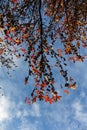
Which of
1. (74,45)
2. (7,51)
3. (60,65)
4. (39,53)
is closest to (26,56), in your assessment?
(39,53)

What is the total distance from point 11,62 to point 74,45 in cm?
574

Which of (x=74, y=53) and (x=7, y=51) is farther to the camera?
(x=7, y=51)

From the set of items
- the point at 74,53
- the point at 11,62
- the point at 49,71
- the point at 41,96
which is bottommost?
the point at 41,96

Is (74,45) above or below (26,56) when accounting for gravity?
above

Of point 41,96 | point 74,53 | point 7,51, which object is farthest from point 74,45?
point 7,51

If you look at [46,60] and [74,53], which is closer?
[46,60]

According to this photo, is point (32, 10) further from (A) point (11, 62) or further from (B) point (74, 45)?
(A) point (11, 62)

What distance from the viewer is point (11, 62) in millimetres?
20438

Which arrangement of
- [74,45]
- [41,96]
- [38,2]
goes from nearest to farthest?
1. [41,96]
2. [38,2]
3. [74,45]

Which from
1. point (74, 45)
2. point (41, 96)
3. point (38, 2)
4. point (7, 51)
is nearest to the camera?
point (41, 96)

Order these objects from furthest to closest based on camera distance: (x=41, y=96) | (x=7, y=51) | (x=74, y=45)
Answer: (x=7, y=51) < (x=74, y=45) < (x=41, y=96)

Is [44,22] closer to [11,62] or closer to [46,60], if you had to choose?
[46,60]

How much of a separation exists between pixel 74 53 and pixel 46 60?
1910mm

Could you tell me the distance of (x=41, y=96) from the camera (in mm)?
14039
